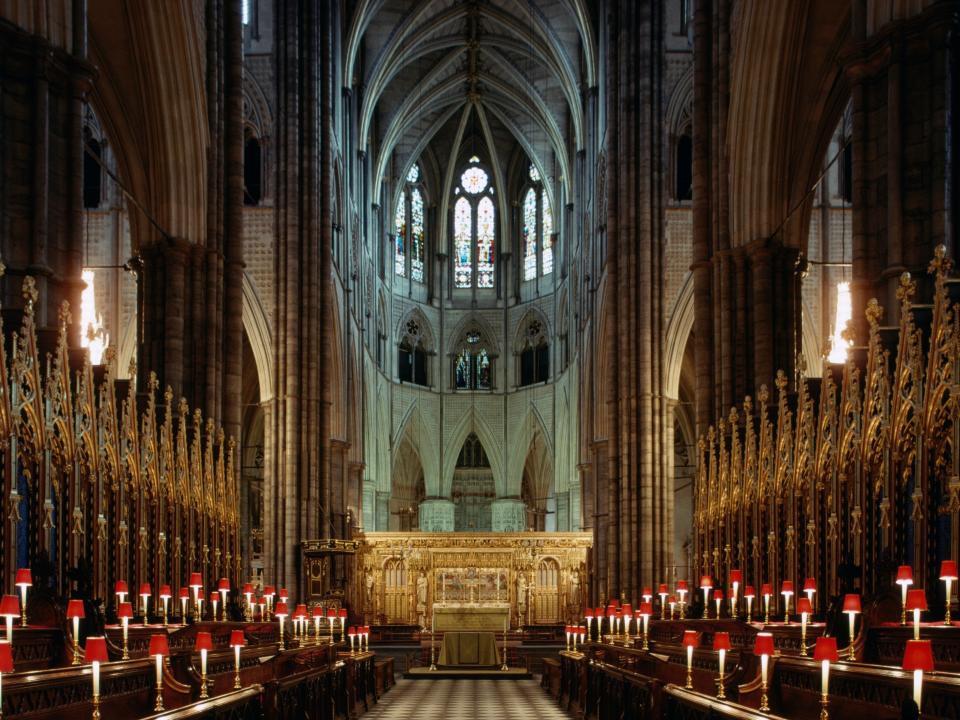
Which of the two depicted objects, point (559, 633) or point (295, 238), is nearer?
point (295, 238)

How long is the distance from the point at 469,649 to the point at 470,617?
2.04 metres

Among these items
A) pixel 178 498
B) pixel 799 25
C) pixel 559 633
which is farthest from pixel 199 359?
pixel 559 633

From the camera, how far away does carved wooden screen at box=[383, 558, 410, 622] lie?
129 feet

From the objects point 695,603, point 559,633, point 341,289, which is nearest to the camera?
point 695,603

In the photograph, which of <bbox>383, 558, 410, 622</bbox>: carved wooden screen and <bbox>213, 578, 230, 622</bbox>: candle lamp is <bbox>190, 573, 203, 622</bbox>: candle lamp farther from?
<bbox>383, 558, 410, 622</bbox>: carved wooden screen

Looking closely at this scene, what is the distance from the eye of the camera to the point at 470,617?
3009cm

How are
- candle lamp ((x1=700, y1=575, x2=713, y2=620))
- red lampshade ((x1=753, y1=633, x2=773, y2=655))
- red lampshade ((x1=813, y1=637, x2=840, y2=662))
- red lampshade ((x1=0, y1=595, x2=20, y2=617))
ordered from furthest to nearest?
1. candle lamp ((x1=700, y1=575, x2=713, y2=620))
2. red lampshade ((x1=0, y1=595, x2=20, y2=617))
3. red lampshade ((x1=753, y1=633, x2=773, y2=655))
4. red lampshade ((x1=813, y1=637, x2=840, y2=662))

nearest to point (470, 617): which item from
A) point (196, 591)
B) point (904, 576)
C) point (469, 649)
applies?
point (469, 649)

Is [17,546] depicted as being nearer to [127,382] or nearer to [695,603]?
[127,382]

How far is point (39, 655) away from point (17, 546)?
3.12m

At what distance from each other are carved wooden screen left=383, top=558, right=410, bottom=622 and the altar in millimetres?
9228

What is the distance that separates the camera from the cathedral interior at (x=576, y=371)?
11.5 metres

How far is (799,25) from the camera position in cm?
2128

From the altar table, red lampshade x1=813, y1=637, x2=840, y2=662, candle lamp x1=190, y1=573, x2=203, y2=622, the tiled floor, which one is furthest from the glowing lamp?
the altar table
